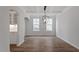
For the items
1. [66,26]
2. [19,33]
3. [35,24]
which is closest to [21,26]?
[19,33]

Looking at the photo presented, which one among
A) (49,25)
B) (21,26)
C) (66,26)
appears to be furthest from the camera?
(66,26)

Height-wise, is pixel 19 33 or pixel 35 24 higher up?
pixel 35 24

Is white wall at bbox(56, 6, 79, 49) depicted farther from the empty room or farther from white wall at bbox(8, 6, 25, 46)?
white wall at bbox(8, 6, 25, 46)

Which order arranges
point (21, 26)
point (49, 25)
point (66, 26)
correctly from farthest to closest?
point (66, 26), point (49, 25), point (21, 26)

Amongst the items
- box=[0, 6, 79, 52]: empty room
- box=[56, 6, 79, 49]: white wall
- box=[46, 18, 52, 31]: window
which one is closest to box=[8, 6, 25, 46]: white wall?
box=[0, 6, 79, 52]: empty room

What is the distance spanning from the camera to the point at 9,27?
170cm

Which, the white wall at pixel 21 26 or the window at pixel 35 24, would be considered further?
the window at pixel 35 24

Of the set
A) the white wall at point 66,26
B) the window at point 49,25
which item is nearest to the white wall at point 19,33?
the window at point 49,25

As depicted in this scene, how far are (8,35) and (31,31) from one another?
471mm

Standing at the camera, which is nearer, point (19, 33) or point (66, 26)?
point (19, 33)

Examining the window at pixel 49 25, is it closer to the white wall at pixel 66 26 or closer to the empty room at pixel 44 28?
the empty room at pixel 44 28

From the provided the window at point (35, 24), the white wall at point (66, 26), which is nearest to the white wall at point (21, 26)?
the window at point (35, 24)

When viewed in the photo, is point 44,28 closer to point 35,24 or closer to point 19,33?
point 35,24
